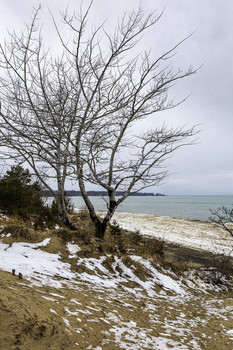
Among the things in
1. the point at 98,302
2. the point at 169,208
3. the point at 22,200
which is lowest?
the point at 169,208

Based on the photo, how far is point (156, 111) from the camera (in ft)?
27.3

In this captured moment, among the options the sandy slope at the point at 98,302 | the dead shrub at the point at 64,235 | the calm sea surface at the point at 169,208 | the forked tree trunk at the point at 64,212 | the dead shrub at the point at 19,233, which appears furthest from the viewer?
Answer: the calm sea surface at the point at 169,208

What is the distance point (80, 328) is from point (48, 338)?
514 millimetres

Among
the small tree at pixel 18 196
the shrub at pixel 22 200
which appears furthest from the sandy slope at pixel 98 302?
the small tree at pixel 18 196

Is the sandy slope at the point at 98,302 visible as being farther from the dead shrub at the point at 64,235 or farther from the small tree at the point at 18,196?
the small tree at the point at 18,196

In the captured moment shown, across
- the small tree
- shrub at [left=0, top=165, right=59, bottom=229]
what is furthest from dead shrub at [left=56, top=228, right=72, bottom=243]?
the small tree

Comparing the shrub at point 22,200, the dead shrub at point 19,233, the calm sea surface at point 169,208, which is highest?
the shrub at point 22,200

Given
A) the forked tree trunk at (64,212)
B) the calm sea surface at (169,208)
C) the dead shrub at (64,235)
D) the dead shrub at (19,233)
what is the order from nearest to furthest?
the dead shrub at (19,233) < the dead shrub at (64,235) < the forked tree trunk at (64,212) < the calm sea surface at (169,208)

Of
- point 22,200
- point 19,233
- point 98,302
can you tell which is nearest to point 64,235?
point 19,233

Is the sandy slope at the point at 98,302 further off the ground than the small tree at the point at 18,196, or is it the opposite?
the small tree at the point at 18,196

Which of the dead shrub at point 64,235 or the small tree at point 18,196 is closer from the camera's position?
the dead shrub at point 64,235

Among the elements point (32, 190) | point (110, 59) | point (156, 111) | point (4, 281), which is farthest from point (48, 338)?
point (32, 190)

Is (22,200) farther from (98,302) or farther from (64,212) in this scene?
(98,302)

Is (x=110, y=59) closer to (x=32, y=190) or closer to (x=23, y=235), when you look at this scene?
(x=23, y=235)
